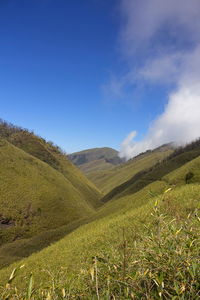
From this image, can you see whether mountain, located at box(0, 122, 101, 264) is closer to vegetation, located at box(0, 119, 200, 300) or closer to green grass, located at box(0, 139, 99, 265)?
green grass, located at box(0, 139, 99, 265)

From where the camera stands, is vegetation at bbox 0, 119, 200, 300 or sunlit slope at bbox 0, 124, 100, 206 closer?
vegetation at bbox 0, 119, 200, 300

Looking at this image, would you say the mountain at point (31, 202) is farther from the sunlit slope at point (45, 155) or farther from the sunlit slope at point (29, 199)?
the sunlit slope at point (45, 155)

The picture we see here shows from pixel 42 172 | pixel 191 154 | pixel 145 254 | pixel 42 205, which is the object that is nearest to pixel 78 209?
pixel 42 205

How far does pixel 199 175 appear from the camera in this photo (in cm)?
4144

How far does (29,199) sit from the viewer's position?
78000 mm

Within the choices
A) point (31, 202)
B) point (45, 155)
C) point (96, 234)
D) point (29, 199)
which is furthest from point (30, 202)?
point (45, 155)

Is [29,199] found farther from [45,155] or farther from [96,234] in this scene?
[45,155]

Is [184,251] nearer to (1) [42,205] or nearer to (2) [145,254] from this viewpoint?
(2) [145,254]

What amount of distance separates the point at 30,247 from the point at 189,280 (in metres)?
50.2

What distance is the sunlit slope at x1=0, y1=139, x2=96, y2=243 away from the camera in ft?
221

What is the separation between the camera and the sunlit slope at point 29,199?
6724 centimetres

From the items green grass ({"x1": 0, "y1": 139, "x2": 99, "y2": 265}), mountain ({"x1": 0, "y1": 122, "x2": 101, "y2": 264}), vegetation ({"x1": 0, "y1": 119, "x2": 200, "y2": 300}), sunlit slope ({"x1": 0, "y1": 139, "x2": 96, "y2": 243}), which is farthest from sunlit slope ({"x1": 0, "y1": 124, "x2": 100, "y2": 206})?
sunlit slope ({"x1": 0, "y1": 139, "x2": 96, "y2": 243})

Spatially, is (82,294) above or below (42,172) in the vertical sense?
below

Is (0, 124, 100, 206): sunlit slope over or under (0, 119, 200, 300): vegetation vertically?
over
